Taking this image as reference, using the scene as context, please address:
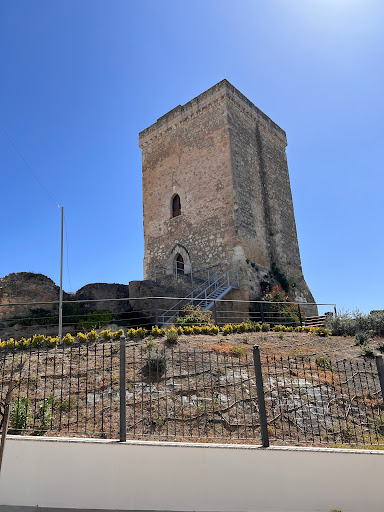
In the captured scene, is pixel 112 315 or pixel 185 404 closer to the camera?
pixel 185 404

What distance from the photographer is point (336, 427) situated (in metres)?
6.18

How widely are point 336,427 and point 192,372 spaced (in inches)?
98.4

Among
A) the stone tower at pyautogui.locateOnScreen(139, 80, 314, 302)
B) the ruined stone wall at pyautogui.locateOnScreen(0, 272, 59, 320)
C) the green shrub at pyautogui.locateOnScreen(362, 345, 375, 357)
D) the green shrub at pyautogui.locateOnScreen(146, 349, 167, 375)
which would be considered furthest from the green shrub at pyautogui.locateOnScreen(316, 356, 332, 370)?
the ruined stone wall at pyautogui.locateOnScreen(0, 272, 59, 320)

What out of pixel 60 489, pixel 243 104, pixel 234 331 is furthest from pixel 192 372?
pixel 243 104

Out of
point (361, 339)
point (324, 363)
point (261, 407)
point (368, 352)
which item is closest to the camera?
point (261, 407)

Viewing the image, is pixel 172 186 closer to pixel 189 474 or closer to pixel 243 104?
pixel 243 104

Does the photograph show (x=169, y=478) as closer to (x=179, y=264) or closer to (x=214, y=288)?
(x=214, y=288)

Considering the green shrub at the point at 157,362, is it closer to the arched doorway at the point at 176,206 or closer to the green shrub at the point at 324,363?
the green shrub at the point at 324,363

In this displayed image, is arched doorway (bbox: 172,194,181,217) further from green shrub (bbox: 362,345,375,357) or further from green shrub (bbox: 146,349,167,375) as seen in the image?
green shrub (bbox: 146,349,167,375)

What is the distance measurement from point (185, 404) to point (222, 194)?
478 inches

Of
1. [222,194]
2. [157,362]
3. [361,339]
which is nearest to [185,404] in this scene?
[157,362]

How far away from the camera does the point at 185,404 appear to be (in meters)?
6.09

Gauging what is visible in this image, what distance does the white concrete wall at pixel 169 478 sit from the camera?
473 centimetres

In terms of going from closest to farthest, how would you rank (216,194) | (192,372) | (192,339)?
(192,372) < (192,339) < (216,194)
